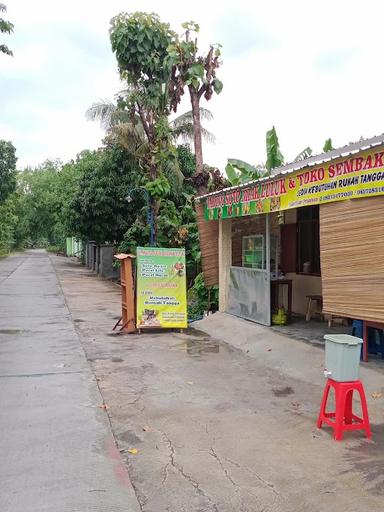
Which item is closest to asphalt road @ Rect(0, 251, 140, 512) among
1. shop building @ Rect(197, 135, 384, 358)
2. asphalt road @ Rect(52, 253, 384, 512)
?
asphalt road @ Rect(52, 253, 384, 512)

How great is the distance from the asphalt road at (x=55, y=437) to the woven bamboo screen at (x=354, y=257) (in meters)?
3.17

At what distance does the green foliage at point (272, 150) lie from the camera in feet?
43.0

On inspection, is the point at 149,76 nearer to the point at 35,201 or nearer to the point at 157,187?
the point at 157,187

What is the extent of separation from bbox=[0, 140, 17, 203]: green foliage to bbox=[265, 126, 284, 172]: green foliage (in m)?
28.9

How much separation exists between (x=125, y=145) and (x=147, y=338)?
487 inches

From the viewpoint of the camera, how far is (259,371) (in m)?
7.83

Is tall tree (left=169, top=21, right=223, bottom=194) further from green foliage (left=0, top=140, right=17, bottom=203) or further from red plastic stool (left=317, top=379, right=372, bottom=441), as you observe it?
green foliage (left=0, top=140, right=17, bottom=203)

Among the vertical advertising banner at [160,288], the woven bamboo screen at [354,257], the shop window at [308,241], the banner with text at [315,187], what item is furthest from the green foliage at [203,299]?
the woven bamboo screen at [354,257]

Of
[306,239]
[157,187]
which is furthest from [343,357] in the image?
[157,187]

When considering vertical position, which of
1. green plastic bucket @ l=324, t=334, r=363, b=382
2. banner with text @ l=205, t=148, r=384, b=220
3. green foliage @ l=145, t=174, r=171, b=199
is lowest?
green plastic bucket @ l=324, t=334, r=363, b=382

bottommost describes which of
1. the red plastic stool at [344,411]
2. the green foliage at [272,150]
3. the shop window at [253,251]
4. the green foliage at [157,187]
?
the red plastic stool at [344,411]

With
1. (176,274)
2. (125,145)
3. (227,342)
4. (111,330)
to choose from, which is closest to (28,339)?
(111,330)

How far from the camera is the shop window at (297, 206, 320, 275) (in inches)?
444

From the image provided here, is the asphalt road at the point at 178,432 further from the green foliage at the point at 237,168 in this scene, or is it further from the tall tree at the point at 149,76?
the tall tree at the point at 149,76
